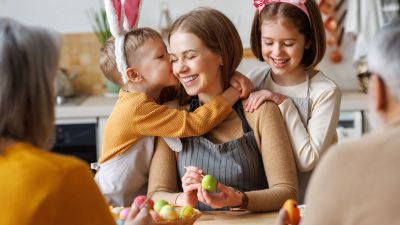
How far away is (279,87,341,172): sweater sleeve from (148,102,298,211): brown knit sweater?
3 centimetres

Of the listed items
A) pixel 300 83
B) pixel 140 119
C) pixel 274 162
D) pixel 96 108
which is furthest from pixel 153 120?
pixel 96 108

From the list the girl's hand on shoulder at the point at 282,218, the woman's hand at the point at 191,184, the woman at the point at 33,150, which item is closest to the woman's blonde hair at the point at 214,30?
the woman's hand at the point at 191,184

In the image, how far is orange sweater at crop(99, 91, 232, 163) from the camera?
2.15 meters

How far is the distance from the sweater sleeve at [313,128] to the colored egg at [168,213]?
0.54 meters

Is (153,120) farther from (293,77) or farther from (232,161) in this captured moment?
(293,77)

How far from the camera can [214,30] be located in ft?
7.13

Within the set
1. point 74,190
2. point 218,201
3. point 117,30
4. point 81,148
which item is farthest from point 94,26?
point 74,190

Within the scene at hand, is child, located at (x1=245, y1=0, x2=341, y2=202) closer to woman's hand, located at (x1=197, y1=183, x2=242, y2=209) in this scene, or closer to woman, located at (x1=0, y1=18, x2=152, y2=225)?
woman's hand, located at (x1=197, y1=183, x2=242, y2=209)

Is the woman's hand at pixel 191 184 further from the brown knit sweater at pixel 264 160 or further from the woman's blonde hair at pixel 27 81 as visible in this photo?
the woman's blonde hair at pixel 27 81

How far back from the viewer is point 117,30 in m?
2.22

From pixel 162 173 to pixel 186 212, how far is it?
0.36 metres

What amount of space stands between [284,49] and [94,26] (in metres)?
2.48

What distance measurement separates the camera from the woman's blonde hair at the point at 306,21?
222cm

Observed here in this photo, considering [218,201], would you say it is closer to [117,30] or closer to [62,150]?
[117,30]
